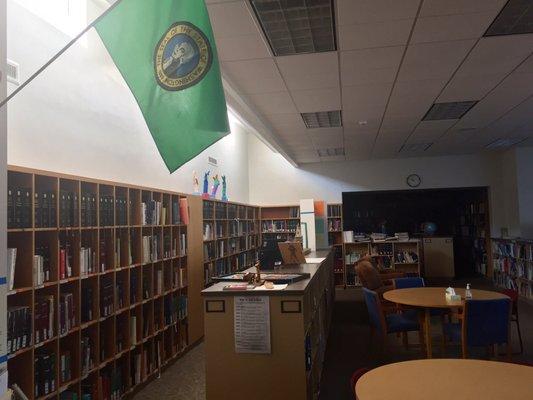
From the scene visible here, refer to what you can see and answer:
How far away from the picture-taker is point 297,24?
134 inches

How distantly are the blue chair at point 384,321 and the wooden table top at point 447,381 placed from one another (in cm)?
192

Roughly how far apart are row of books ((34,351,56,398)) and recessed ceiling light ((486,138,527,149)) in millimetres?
8469

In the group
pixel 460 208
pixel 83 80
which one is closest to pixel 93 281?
pixel 83 80

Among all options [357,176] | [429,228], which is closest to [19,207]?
[357,176]

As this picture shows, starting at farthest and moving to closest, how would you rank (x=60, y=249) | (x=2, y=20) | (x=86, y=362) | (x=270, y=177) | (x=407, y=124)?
(x=270, y=177)
(x=407, y=124)
(x=86, y=362)
(x=60, y=249)
(x=2, y=20)

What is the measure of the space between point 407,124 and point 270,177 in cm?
476

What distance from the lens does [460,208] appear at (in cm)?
1227

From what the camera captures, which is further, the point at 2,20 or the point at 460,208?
the point at 460,208

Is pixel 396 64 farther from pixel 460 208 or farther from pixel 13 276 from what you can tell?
pixel 460 208

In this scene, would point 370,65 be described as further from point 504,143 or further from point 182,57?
point 504,143

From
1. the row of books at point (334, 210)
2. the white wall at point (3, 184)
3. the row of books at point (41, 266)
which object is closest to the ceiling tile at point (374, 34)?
the white wall at point (3, 184)

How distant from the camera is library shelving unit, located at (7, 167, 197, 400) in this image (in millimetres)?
2895

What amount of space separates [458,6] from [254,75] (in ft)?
6.70

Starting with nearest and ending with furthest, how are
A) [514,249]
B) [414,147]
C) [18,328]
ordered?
[18,328]
[514,249]
[414,147]
